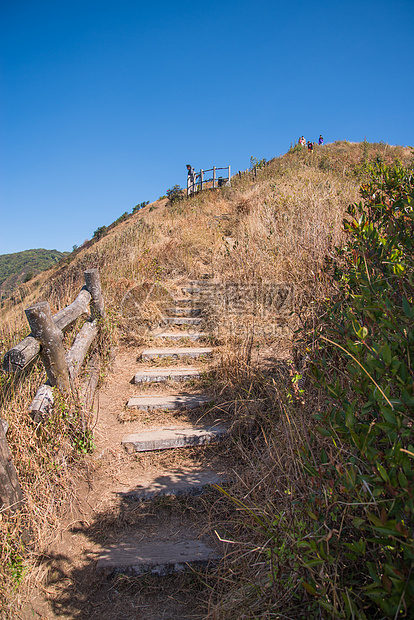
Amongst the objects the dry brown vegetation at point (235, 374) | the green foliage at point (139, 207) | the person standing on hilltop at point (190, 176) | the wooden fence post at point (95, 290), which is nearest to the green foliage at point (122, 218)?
the green foliage at point (139, 207)

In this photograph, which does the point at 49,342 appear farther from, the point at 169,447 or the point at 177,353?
the point at 177,353

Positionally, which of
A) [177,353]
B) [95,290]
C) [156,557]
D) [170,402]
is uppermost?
[95,290]

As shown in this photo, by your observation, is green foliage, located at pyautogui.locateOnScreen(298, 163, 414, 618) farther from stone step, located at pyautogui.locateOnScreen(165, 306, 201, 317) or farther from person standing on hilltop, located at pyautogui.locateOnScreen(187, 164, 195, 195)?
person standing on hilltop, located at pyautogui.locateOnScreen(187, 164, 195, 195)

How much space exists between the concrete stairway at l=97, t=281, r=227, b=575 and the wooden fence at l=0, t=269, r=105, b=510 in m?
0.67

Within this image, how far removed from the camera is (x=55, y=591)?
2062 millimetres

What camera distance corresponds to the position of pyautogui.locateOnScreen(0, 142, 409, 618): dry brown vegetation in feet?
6.56

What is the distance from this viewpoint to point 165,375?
4.26m

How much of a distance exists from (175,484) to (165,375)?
5.24 ft

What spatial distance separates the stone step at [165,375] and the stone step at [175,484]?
138cm

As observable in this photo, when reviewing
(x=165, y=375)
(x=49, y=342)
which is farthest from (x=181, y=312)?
(x=49, y=342)

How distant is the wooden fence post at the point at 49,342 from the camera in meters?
2.89

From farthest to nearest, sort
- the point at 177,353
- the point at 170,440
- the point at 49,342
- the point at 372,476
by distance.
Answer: the point at 177,353, the point at 170,440, the point at 49,342, the point at 372,476

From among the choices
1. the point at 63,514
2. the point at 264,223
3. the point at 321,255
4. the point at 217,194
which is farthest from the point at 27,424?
the point at 217,194

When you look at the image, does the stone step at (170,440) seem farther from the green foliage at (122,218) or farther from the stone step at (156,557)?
the green foliage at (122,218)
